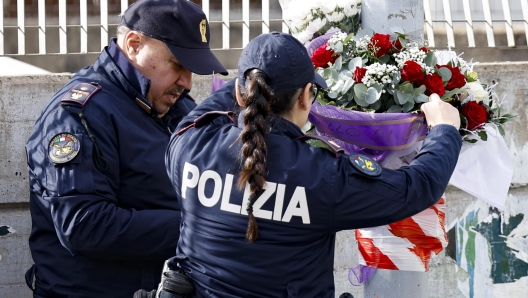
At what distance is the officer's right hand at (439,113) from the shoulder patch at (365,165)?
1.29ft

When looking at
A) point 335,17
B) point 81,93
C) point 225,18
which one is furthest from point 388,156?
point 225,18

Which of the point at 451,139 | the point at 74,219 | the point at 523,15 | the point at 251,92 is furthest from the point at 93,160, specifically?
the point at 523,15

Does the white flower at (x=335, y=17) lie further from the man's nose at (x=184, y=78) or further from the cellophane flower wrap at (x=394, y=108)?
the man's nose at (x=184, y=78)

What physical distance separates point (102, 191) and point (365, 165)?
94 cm

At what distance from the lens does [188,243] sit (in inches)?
84.0

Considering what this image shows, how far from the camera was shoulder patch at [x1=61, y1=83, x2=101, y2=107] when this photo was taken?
2500 millimetres

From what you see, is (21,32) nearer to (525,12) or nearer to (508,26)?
(508,26)

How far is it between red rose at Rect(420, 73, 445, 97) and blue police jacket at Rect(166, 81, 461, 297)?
0.41 metres

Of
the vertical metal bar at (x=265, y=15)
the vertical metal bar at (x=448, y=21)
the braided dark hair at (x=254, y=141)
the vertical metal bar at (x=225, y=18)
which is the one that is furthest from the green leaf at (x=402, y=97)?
the vertical metal bar at (x=448, y=21)

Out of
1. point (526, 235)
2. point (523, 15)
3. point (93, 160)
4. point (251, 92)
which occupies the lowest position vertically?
point (526, 235)

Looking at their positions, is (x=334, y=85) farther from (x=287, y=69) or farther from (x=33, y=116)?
(x=33, y=116)

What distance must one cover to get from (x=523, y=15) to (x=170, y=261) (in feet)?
11.5

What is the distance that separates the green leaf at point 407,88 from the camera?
8.09 feet

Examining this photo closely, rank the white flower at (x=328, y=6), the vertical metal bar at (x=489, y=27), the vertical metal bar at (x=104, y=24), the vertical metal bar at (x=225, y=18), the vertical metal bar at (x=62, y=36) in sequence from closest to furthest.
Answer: the white flower at (x=328, y=6) → the vertical metal bar at (x=62, y=36) → the vertical metal bar at (x=104, y=24) → the vertical metal bar at (x=225, y=18) → the vertical metal bar at (x=489, y=27)
